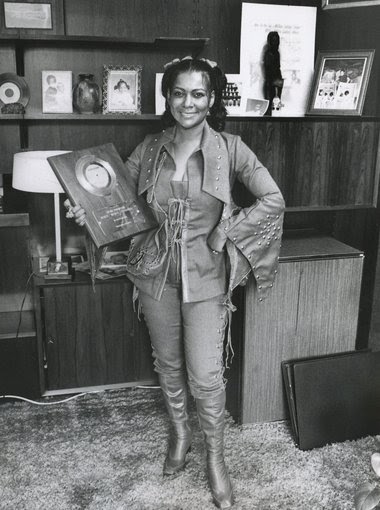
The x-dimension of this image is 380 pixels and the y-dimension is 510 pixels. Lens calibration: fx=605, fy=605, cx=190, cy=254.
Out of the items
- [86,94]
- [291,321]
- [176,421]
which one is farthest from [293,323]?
[86,94]

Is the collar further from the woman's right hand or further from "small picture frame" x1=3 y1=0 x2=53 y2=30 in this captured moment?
"small picture frame" x1=3 y1=0 x2=53 y2=30

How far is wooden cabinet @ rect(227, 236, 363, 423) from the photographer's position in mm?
2600

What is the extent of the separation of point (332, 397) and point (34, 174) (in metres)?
1.62

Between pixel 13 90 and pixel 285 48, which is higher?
pixel 285 48

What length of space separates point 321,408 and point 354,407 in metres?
0.16

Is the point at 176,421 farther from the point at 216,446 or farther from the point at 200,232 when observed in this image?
the point at 200,232

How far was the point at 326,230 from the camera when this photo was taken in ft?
10.3

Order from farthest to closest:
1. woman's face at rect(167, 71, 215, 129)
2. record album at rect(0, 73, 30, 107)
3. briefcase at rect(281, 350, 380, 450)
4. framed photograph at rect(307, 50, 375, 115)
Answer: record album at rect(0, 73, 30, 107) < framed photograph at rect(307, 50, 375, 115) < briefcase at rect(281, 350, 380, 450) < woman's face at rect(167, 71, 215, 129)

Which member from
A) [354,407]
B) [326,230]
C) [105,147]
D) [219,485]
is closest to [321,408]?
[354,407]

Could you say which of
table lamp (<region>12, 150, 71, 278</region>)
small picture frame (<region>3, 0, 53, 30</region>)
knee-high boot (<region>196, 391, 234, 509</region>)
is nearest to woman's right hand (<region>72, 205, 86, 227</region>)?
table lamp (<region>12, 150, 71, 278</region>)

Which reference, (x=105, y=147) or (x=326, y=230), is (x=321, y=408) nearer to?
(x=326, y=230)

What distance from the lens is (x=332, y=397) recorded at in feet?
8.58

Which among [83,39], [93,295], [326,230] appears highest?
[83,39]

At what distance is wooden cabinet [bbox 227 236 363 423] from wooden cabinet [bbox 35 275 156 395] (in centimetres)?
56
